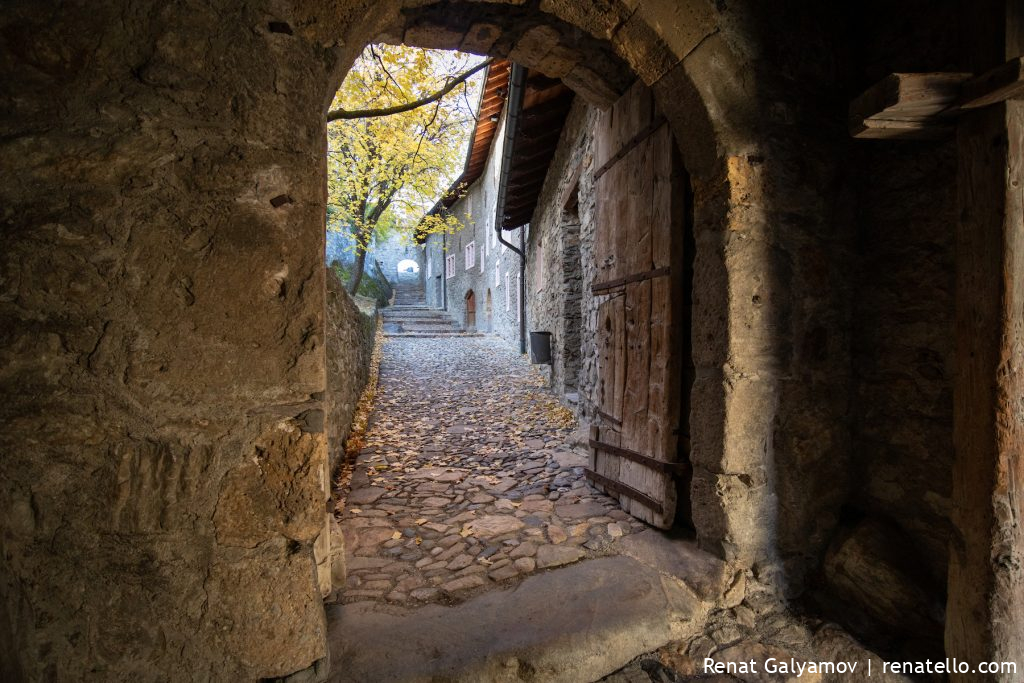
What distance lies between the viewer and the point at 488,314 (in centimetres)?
1412

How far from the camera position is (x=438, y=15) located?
2.27 m

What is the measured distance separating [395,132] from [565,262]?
348 centimetres

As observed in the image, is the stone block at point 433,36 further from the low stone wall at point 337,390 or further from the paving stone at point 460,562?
the paving stone at point 460,562

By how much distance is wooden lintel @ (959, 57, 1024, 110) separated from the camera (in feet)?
4.75

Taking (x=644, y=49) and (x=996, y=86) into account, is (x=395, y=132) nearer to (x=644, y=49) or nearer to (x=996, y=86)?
(x=644, y=49)

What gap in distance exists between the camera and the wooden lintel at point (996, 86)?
1.45 meters

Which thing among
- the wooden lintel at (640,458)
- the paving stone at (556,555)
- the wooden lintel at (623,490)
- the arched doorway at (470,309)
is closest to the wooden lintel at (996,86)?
the wooden lintel at (640,458)

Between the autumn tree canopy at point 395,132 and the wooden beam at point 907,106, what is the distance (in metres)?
3.46

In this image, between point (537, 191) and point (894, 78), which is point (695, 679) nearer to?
point (894, 78)

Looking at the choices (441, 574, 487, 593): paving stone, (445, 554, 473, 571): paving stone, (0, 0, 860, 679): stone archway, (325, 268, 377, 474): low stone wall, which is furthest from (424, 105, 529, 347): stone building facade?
(0, 0, 860, 679): stone archway

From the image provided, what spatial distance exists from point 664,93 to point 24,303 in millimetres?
2608

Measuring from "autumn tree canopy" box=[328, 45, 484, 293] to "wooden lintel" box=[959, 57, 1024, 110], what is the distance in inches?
147

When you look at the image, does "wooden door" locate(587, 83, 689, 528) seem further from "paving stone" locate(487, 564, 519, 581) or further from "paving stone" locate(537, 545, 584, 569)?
"paving stone" locate(487, 564, 519, 581)

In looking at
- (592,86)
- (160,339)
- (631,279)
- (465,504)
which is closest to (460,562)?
(465,504)
